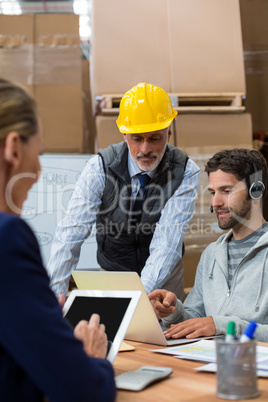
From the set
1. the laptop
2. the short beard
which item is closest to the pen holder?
the laptop

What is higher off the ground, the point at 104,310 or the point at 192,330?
the point at 104,310

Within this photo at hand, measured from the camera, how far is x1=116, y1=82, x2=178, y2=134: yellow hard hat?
215 centimetres

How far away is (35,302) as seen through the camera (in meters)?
0.65

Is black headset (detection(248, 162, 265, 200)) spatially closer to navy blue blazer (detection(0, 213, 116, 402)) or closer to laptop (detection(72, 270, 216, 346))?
laptop (detection(72, 270, 216, 346))

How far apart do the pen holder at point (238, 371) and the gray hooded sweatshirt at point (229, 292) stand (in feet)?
1.94

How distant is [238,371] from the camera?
2.90 ft

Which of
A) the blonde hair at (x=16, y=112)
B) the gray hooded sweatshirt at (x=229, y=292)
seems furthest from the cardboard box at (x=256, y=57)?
the blonde hair at (x=16, y=112)

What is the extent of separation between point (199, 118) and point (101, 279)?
1540 mm

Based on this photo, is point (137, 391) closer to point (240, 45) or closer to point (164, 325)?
point (164, 325)

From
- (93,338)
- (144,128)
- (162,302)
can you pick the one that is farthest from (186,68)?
(93,338)

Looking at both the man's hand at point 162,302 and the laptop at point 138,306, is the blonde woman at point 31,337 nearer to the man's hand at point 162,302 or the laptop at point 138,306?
the laptop at point 138,306

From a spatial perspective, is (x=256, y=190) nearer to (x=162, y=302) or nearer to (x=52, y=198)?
(x=162, y=302)

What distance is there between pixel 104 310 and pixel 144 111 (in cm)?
120

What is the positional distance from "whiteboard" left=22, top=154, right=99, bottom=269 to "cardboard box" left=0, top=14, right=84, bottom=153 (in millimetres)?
75
